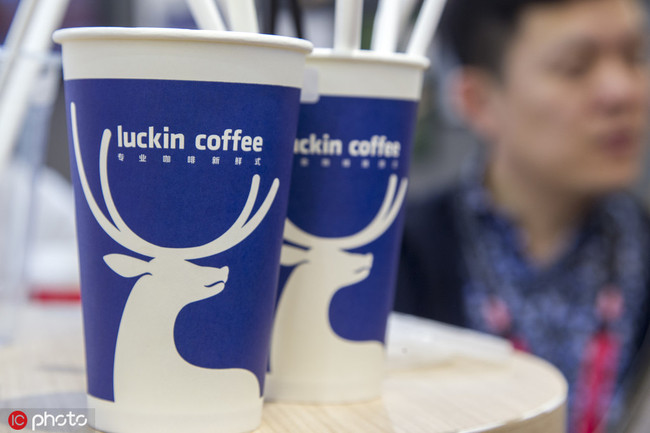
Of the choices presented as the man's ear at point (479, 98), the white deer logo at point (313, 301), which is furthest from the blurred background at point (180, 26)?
the white deer logo at point (313, 301)

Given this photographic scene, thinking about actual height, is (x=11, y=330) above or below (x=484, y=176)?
above

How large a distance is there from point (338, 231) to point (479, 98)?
1.36 meters

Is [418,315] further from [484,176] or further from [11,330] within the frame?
[11,330]

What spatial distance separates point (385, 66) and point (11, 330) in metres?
0.32

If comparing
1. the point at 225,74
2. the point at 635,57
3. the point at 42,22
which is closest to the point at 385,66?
the point at 225,74

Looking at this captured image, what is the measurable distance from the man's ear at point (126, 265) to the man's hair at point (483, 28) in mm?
1381

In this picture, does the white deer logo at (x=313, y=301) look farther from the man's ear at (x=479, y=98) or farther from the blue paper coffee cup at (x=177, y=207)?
the man's ear at (x=479, y=98)

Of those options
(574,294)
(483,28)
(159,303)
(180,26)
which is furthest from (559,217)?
(159,303)

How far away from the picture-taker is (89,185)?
1.05 ft

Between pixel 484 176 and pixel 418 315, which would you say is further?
pixel 484 176

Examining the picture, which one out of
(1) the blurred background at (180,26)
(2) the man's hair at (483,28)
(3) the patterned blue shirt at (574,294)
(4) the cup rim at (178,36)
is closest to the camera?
(4) the cup rim at (178,36)

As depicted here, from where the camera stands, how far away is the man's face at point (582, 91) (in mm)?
1453

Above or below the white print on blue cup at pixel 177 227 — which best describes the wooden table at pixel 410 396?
below

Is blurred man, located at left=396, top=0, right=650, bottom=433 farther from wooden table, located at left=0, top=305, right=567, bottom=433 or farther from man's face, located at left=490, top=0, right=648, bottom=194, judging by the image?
wooden table, located at left=0, top=305, right=567, bottom=433
